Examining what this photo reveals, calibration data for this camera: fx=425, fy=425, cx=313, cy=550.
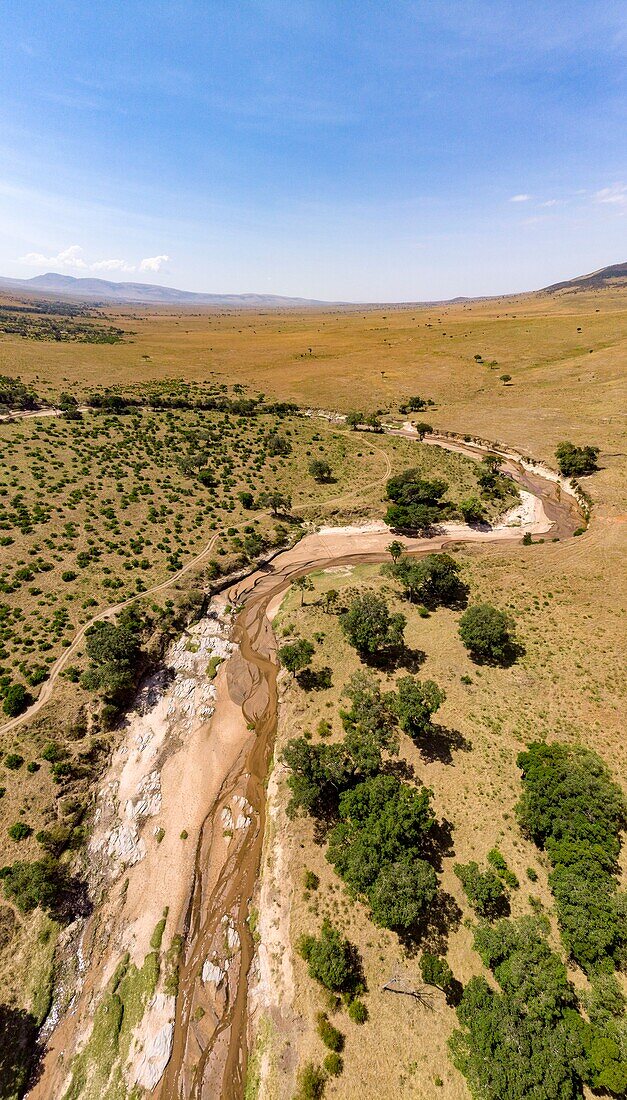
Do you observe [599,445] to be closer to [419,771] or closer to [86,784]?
[419,771]

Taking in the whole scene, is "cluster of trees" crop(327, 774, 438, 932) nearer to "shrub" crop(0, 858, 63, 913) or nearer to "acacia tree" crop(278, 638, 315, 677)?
"acacia tree" crop(278, 638, 315, 677)

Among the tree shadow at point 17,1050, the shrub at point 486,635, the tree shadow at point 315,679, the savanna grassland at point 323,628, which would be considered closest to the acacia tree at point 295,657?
the tree shadow at point 315,679

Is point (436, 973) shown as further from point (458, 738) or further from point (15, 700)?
point (15, 700)

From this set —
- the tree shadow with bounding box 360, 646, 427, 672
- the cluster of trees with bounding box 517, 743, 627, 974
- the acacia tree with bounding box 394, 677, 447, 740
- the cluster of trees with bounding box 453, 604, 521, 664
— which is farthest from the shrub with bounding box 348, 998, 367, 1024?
the cluster of trees with bounding box 453, 604, 521, 664

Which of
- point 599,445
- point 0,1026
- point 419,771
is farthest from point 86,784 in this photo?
point 599,445

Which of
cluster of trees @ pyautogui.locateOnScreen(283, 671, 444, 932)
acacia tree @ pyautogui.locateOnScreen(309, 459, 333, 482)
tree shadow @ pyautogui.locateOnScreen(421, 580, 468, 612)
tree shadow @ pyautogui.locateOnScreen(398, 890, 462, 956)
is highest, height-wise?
acacia tree @ pyautogui.locateOnScreen(309, 459, 333, 482)

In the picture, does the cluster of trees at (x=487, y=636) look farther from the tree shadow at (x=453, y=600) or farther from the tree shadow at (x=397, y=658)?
the tree shadow at (x=453, y=600)

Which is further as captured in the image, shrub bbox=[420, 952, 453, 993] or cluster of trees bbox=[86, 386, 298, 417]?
cluster of trees bbox=[86, 386, 298, 417]
